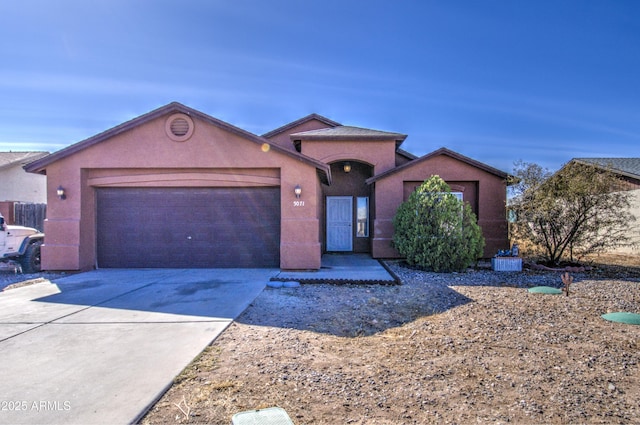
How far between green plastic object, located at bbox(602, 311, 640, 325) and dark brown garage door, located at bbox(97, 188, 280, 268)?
7675mm

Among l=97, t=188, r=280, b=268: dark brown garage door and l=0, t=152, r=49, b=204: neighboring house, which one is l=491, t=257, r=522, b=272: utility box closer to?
l=97, t=188, r=280, b=268: dark brown garage door

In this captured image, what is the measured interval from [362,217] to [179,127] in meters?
8.07

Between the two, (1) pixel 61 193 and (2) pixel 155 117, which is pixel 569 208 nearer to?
(2) pixel 155 117

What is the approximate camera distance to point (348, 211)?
1574cm

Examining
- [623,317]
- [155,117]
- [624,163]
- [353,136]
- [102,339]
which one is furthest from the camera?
[624,163]

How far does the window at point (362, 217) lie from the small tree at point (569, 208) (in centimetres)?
554

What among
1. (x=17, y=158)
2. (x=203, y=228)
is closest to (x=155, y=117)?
(x=203, y=228)

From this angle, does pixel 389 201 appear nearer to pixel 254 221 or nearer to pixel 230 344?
pixel 254 221

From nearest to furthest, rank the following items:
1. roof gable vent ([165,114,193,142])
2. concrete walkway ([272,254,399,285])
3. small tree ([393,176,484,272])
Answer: concrete walkway ([272,254,399,285]), roof gable vent ([165,114,193,142]), small tree ([393,176,484,272])

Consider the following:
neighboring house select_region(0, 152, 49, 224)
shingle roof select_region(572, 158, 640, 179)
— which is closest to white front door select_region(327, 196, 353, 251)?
shingle roof select_region(572, 158, 640, 179)

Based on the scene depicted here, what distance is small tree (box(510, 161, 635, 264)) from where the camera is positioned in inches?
445

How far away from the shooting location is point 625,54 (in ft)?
41.0

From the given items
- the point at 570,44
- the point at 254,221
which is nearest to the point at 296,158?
the point at 254,221

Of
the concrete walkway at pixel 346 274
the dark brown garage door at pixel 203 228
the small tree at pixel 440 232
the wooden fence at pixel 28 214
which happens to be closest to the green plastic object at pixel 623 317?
the concrete walkway at pixel 346 274
